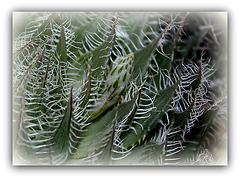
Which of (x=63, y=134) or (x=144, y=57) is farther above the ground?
(x=144, y=57)

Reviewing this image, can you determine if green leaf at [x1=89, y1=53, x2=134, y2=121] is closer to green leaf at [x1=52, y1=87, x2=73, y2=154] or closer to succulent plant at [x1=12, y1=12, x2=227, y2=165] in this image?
succulent plant at [x1=12, y1=12, x2=227, y2=165]

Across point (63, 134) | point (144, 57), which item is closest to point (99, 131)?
point (63, 134)

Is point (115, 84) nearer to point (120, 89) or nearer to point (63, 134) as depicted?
point (120, 89)

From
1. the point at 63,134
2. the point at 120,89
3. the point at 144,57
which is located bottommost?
the point at 63,134

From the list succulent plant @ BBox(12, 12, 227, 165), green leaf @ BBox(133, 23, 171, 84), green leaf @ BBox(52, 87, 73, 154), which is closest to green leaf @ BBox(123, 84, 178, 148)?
succulent plant @ BBox(12, 12, 227, 165)

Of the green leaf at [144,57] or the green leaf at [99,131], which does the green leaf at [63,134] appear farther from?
the green leaf at [144,57]

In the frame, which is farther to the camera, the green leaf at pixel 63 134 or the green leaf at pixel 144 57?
the green leaf at pixel 144 57

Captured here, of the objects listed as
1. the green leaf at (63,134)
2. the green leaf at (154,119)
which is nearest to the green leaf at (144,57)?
the green leaf at (154,119)
